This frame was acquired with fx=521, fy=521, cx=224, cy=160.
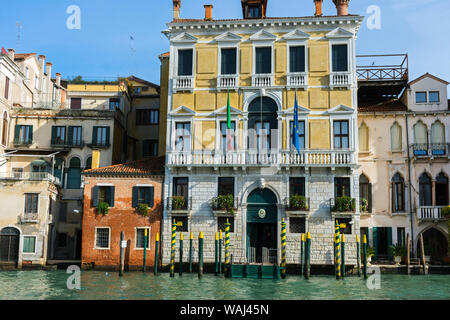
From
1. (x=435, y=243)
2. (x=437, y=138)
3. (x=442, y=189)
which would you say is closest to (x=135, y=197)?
(x=435, y=243)

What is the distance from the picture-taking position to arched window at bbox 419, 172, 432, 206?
94.8 feet

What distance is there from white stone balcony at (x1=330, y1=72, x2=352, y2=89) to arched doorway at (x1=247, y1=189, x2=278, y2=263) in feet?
21.3

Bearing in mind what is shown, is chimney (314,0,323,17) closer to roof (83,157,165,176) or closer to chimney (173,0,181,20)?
chimney (173,0,181,20)

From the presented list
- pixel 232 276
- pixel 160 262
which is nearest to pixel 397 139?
pixel 232 276

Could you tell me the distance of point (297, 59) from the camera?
1087 inches

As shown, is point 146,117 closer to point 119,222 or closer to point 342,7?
point 119,222

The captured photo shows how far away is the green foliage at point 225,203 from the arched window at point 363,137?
8.41m

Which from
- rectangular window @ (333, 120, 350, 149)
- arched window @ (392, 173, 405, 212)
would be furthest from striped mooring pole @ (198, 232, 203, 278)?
arched window @ (392, 173, 405, 212)

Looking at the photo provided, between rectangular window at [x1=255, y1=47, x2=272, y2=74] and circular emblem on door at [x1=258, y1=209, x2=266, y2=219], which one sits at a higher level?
rectangular window at [x1=255, y1=47, x2=272, y2=74]

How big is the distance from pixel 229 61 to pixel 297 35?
3855 mm

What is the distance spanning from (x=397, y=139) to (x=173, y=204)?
1315 centimetres

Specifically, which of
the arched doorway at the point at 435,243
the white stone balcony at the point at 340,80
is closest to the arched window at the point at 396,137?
the white stone balcony at the point at 340,80
